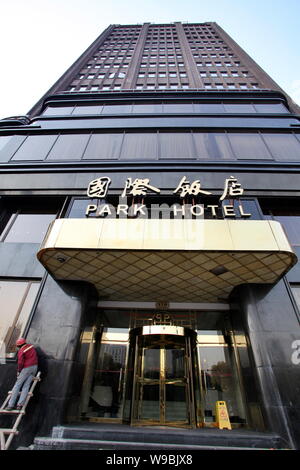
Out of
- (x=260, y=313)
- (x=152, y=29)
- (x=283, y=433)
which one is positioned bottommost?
(x=283, y=433)

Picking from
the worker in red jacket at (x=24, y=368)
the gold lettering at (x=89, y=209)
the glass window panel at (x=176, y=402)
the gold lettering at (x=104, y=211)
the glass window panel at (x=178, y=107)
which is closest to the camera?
the worker in red jacket at (x=24, y=368)

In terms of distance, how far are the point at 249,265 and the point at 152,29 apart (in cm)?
6606

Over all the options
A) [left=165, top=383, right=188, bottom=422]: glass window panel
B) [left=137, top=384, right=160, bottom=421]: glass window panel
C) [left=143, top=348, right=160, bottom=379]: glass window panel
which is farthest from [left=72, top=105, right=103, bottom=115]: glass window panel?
[left=165, top=383, right=188, bottom=422]: glass window panel

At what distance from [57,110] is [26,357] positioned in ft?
58.0

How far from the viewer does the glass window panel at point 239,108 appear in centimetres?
1642

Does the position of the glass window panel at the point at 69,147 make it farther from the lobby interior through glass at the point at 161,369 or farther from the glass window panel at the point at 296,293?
the glass window panel at the point at 296,293

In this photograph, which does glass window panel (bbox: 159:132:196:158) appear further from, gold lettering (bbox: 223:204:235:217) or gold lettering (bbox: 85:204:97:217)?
gold lettering (bbox: 85:204:97:217)

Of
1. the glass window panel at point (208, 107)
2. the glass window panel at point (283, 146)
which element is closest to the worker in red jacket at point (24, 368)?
the glass window panel at point (283, 146)

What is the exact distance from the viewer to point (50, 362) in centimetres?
707

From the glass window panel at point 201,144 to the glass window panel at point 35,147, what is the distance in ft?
29.5

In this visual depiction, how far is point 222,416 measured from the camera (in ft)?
24.4

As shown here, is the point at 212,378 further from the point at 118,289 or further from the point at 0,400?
the point at 0,400

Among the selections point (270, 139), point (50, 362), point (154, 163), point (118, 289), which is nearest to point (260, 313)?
point (118, 289)

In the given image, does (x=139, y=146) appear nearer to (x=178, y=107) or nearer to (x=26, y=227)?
(x=178, y=107)
